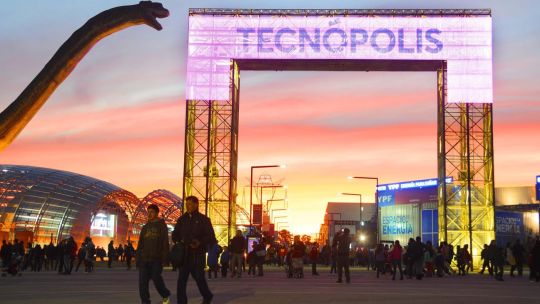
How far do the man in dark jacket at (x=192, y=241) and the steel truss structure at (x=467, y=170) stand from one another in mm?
35052

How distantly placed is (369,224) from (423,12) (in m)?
66.8

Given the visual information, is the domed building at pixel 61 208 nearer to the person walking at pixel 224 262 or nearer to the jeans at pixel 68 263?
the jeans at pixel 68 263

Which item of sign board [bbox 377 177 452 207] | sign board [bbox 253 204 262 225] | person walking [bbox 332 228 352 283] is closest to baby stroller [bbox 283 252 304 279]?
person walking [bbox 332 228 352 283]

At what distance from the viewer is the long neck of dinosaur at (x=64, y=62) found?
392 inches

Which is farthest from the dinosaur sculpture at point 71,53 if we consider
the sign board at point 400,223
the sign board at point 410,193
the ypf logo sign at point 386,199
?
the ypf logo sign at point 386,199

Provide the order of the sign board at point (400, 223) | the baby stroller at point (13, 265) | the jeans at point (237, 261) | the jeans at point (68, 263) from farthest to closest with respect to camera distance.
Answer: the sign board at point (400, 223) → the jeans at point (68, 263) → the jeans at point (237, 261) → the baby stroller at point (13, 265)

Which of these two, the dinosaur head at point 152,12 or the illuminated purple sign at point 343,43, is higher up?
the illuminated purple sign at point 343,43

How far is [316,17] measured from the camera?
48.5 m

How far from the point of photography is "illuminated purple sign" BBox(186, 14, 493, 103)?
157 feet

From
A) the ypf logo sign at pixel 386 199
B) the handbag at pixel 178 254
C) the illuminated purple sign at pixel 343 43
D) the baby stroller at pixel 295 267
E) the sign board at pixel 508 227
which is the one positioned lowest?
the baby stroller at pixel 295 267

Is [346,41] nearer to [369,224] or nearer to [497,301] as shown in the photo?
[497,301]

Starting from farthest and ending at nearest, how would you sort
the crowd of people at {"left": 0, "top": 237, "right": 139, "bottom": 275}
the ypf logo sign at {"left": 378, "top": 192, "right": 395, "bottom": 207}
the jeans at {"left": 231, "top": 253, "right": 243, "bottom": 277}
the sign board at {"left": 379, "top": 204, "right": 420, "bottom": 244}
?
the ypf logo sign at {"left": 378, "top": 192, "right": 395, "bottom": 207} < the sign board at {"left": 379, "top": 204, "right": 420, "bottom": 244} < the crowd of people at {"left": 0, "top": 237, "right": 139, "bottom": 275} < the jeans at {"left": 231, "top": 253, "right": 243, "bottom": 277}

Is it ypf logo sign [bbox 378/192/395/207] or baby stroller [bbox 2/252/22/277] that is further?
ypf logo sign [bbox 378/192/395/207]

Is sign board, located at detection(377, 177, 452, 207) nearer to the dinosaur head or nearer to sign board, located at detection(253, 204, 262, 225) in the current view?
sign board, located at detection(253, 204, 262, 225)
